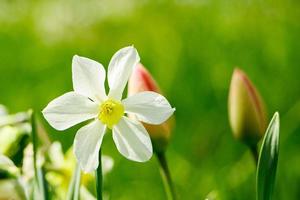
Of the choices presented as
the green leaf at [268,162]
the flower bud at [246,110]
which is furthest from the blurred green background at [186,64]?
the green leaf at [268,162]

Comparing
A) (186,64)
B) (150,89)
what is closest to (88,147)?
(150,89)

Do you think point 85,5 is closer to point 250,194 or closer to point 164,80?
point 164,80

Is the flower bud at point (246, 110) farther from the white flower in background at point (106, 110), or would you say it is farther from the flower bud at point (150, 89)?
the white flower in background at point (106, 110)

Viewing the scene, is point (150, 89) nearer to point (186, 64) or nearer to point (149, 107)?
point (149, 107)

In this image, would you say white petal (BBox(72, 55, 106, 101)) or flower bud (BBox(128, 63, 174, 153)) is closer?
white petal (BBox(72, 55, 106, 101))

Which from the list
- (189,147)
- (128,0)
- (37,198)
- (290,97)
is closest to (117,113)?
(37,198)

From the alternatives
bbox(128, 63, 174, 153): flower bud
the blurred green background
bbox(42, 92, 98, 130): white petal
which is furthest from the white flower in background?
the blurred green background

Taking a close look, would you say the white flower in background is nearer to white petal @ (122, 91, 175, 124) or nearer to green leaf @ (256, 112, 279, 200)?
white petal @ (122, 91, 175, 124)
